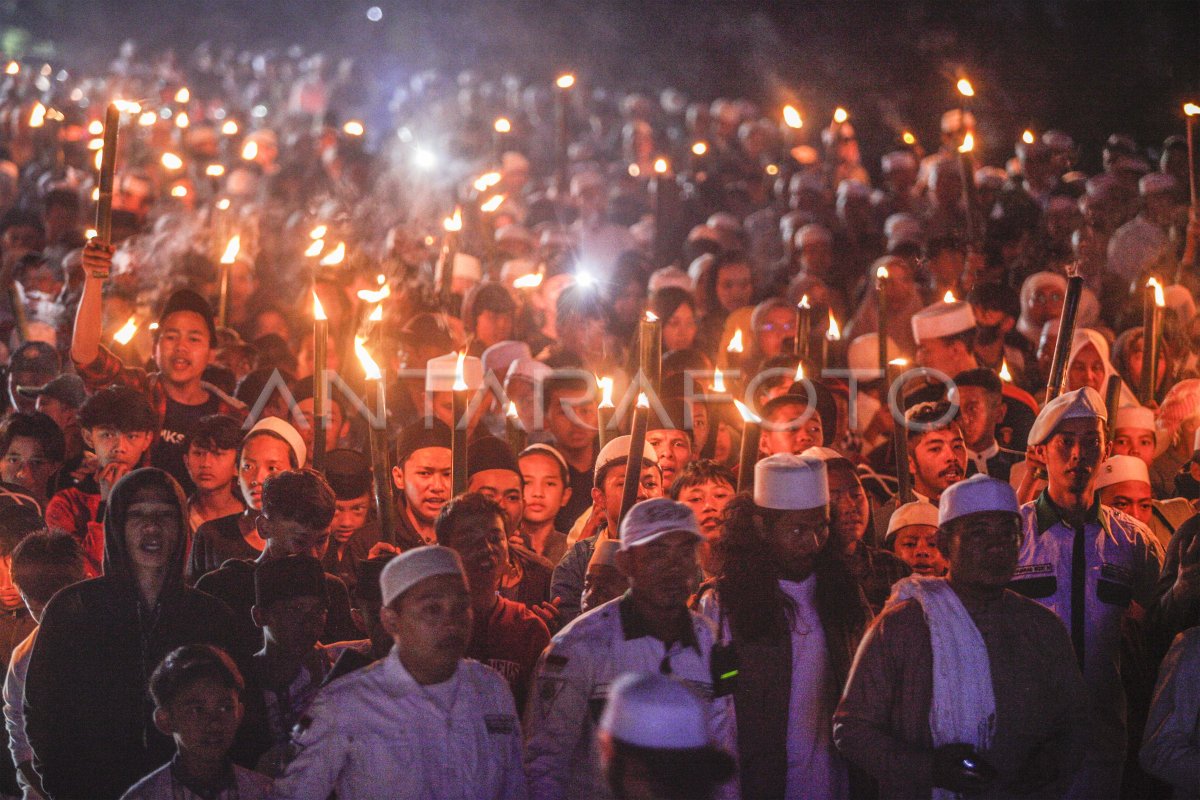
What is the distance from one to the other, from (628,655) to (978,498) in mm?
1195

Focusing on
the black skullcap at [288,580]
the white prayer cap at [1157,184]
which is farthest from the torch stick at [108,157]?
the white prayer cap at [1157,184]

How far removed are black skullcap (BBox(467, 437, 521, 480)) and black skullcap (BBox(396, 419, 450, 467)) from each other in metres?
0.17

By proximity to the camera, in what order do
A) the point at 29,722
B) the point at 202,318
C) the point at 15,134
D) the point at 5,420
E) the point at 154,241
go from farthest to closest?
the point at 15,134, the point at 154,241, the point at 202,318, the point at 5,420, the point at 29,722

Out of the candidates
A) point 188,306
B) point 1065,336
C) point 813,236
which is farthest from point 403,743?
point 813,236

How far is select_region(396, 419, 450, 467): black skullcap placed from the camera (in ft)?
20.6

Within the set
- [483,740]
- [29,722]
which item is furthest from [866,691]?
[29,722]

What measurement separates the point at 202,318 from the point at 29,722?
128 inches

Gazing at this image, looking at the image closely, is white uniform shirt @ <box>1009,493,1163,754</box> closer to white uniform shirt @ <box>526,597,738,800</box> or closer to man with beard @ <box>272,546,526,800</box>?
white uniform shirt @ <box>526,597,738,800</box>

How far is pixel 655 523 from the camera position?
4.16m

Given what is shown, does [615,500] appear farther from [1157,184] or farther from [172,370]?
[1157,184]

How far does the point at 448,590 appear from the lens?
3.95 meters

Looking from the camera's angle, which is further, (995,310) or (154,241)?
(154,241)

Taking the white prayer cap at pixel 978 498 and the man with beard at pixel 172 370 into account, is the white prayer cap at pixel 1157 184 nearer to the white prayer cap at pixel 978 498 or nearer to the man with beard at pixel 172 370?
the white prayer cap at pixel 978 498

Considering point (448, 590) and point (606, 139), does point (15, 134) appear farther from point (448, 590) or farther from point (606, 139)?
point (448, 590)
